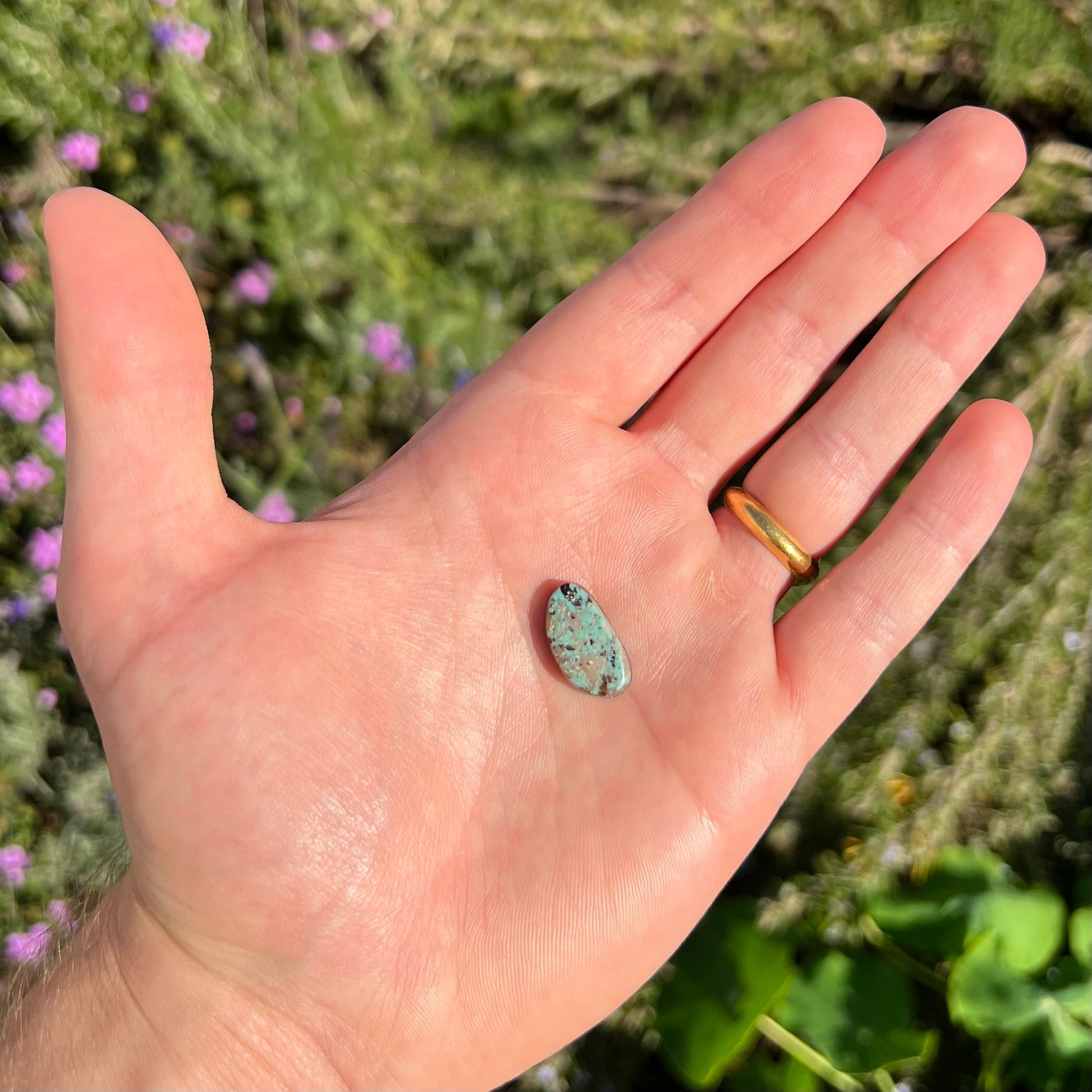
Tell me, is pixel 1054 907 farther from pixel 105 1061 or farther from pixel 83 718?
pixel 83 718

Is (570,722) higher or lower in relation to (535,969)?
higher

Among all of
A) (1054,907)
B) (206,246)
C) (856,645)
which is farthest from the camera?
(206,246)

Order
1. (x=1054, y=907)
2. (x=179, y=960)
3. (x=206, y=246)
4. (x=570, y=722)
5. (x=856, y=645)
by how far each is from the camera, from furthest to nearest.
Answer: (x=206, y=246) → (x=1054, y=907) → (x=856, y=645) → (x=570, y=722) → (x=179, y=960)

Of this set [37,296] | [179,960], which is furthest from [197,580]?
[37,296]

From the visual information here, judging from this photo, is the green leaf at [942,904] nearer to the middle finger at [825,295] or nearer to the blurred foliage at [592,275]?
the blurred foliage at [592,275]

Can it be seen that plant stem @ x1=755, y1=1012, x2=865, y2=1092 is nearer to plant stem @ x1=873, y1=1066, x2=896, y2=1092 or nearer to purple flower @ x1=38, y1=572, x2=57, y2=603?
plant stem @ x1=873, y1=1066, x2=896, y2=1092
